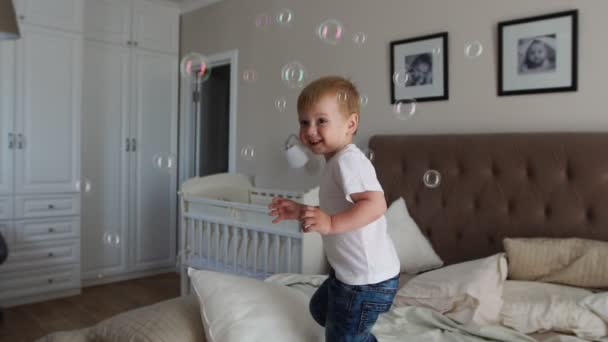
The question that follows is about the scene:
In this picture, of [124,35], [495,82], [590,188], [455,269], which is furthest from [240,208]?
[124,35]

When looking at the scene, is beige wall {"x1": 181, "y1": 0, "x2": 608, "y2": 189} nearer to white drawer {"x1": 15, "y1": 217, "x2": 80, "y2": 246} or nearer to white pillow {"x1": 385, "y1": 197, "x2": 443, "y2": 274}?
white pillow {"x1": 385, "y1": 197, "x2": 443, "y2": 274}

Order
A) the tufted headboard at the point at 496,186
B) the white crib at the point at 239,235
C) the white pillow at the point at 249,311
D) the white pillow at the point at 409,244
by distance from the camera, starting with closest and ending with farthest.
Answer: the white pillow at the point at 249,311 < the tufted headboard at the point at 496,186 < the white pillow at the point at 409,244 < the white crib at the point at 239,235

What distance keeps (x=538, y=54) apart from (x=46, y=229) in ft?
10.8

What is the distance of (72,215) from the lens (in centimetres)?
346

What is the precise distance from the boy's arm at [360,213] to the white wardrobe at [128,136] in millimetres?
3220

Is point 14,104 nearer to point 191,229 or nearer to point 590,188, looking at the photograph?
point 191,229

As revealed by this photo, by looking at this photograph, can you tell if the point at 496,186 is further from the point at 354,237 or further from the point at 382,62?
the point at 354,237

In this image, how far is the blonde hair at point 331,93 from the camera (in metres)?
1.08

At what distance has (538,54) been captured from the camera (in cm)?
218

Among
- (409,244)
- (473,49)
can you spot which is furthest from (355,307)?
(473,49)

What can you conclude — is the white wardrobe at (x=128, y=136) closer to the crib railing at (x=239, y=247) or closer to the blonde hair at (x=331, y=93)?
the crib railing at (x=239, y=247)

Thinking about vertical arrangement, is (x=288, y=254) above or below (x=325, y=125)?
below

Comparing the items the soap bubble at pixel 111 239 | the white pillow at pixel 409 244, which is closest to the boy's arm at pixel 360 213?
the white pillow at pixel 409 244

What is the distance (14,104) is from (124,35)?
3.46ft
